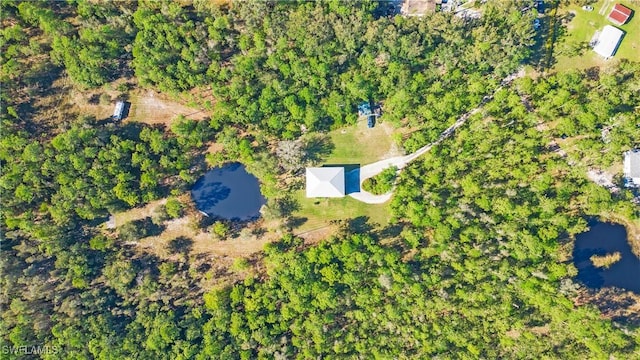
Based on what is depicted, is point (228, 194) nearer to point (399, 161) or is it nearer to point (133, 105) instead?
point (133, 105)

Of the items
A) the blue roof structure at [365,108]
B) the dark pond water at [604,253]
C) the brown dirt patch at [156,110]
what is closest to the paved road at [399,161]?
the blue roof structure at [365,108]

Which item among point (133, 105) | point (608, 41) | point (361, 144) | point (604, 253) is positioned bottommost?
point (604, 253)

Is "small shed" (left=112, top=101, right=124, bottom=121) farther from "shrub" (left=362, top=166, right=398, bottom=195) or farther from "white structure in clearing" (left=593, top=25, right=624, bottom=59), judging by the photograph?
"white structure in clearing" (left=593, top=25, right=624, bottom=59)

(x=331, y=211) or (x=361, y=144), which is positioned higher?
(x=361, y=144)

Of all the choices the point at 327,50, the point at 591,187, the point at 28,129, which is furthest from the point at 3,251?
the point at 591,187

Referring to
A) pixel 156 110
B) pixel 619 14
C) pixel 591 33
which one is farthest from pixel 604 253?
pixel 156 110

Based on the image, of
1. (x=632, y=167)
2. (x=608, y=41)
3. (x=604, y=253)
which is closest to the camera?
(x=632, y=167)

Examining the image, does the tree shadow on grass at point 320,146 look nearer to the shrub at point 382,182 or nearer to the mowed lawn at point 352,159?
the mowed lawn at point 352,159
